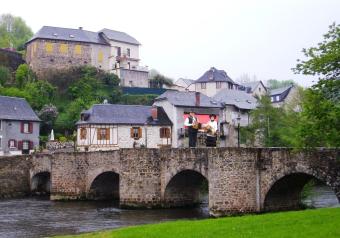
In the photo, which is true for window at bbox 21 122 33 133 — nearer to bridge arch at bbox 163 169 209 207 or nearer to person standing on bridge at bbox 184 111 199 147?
bridge arch at bbox 163 169 209 207

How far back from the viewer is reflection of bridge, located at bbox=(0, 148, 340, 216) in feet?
83.3

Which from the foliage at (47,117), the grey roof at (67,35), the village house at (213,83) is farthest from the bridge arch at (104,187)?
the village house at (213,83)

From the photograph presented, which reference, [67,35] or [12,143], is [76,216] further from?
[67,35]

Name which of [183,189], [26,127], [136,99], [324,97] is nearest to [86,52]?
[136,99]

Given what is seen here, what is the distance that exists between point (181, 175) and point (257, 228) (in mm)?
16048

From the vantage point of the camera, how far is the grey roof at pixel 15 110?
5606 cm

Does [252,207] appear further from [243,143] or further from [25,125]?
[25,125]

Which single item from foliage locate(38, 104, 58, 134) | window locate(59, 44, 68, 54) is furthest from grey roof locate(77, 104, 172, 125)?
window locate(59, 44, 68, 54)

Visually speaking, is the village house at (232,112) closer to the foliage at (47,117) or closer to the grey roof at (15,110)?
the foliage at (47,117)

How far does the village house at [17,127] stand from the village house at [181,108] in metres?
14.4

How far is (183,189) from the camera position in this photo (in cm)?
3334

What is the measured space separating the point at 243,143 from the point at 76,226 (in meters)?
29.8

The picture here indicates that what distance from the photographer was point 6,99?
57125 millimetres

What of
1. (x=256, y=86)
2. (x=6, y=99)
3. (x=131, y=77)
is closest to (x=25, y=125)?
(x=6, y=99)
